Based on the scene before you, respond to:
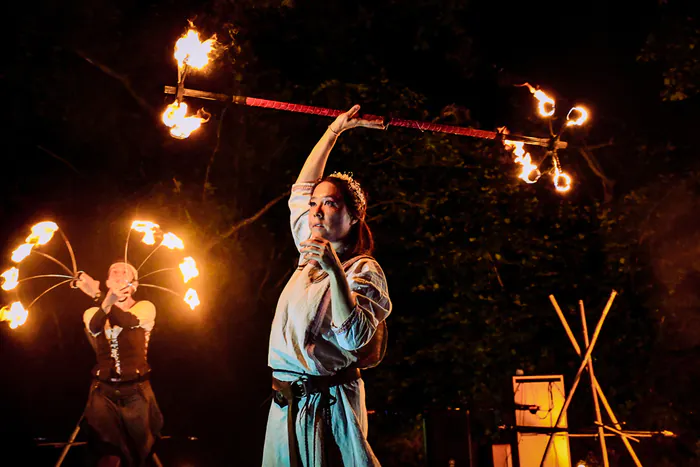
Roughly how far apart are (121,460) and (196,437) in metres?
1.47

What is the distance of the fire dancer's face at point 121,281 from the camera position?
19.8 feet

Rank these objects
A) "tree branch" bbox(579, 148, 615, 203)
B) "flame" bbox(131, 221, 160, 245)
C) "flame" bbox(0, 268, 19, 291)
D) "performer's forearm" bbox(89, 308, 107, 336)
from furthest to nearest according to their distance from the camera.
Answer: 1. "tree branch" bbox(579, 148, 615, 203)
2. "flame" bbox(131, 221, 160, 245)
3. "performer's forearm" bbox(89, 308, 107, 336)
4. "flame" bbox(0, 268, 19, 291)

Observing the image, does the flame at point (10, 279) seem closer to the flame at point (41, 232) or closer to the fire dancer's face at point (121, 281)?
the flame at point (41, 232)

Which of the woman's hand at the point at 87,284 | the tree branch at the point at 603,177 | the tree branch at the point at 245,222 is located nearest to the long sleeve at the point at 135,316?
the woman's hand at the point at 87,284

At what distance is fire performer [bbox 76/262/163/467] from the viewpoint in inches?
236

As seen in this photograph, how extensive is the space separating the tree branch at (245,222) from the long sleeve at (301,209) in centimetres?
519

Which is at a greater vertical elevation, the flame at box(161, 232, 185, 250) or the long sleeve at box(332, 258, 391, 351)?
the flame at box(161, 232, 185, 250)

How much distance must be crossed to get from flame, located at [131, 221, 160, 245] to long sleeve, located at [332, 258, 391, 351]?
441cm

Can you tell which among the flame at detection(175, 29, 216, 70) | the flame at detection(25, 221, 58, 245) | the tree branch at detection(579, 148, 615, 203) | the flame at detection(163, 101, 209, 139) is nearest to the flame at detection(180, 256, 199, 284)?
the flame at detection(25, 221, 58, 245)

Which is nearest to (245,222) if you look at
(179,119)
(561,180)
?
(561,180)

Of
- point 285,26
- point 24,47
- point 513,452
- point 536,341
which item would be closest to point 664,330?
Answer: point 536,341

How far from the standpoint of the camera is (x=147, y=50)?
872cm

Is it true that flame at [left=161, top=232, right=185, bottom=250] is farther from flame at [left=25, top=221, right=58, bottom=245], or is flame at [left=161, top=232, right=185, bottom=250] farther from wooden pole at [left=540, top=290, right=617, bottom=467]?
wooden pole at [left=540, top=290, right=617, bottom=467]

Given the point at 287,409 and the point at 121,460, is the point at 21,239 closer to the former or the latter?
the point at 121,460
